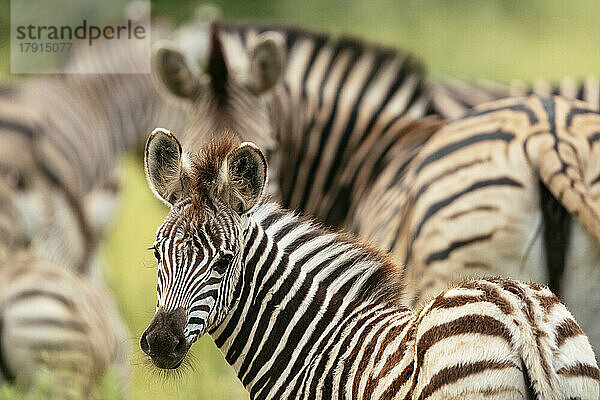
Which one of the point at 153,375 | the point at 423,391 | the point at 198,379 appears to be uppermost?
the point at 423,391

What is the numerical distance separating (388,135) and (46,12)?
9056 millimetres

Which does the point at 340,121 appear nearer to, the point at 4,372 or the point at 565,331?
the point at 4,372

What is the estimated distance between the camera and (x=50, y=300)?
5547mm

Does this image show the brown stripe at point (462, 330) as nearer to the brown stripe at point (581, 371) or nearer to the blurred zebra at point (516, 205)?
the brown stripe at point (581, 371)

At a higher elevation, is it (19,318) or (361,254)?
(361,254)

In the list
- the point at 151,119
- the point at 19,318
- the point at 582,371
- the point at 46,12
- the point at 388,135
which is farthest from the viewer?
the point at 46,12

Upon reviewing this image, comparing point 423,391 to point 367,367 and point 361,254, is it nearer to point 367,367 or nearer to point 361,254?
point 367,367

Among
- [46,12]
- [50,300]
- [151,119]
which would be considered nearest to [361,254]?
[50,300]

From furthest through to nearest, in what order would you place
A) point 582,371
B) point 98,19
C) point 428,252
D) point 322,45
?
point 98,19
point 322,45
point 428,252
point 582,371

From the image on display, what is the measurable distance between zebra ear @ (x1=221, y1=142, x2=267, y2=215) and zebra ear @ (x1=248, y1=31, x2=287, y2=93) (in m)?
2.59

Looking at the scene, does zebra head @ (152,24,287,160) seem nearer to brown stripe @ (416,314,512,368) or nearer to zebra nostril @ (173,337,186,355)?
zebra nostril @ (173,337,186,355)

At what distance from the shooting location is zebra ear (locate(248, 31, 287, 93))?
6.14 m
